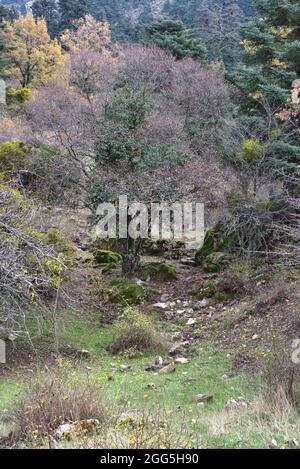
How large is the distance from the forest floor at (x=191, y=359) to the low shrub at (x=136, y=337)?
214 millimetres

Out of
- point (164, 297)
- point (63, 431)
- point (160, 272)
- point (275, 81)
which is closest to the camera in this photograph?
point (63, 431)

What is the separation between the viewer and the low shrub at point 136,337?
9672 millimetres

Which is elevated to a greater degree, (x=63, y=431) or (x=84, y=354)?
(x=63, y=431)

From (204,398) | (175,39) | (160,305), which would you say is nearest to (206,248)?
(160,305)

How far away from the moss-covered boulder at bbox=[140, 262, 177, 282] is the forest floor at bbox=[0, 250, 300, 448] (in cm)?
25

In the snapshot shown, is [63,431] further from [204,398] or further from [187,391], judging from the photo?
[187,391]

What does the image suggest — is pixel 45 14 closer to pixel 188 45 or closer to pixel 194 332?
pixel 188 45

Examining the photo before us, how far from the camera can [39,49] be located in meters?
33.6

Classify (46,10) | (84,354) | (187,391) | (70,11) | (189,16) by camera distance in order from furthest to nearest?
(46,10)
(189,16)
(70,11)
(84,354)
(187,391)

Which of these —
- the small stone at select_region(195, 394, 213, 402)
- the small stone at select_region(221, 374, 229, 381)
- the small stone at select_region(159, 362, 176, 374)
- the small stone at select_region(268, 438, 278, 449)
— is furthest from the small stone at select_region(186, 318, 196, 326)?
the small stone at select_region(268, 438, 278, 449)

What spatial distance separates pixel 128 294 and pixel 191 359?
3766mm

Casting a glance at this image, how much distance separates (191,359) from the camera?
9.22m

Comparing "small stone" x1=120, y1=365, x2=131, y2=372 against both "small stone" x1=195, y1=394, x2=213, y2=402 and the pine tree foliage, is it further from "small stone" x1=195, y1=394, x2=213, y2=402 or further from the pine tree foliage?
the pine tree foliage

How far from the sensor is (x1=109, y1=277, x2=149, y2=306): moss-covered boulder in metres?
12.5
